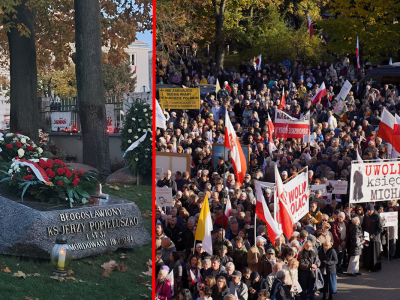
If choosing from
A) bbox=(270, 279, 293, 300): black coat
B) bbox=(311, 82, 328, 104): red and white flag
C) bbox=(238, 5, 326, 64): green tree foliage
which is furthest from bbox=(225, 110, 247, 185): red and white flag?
bbox=(238, 5, 326, 64): green tree foliage

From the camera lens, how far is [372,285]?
12414 mm

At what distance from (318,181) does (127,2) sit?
10.2m

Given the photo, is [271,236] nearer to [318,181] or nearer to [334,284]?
[334,284]

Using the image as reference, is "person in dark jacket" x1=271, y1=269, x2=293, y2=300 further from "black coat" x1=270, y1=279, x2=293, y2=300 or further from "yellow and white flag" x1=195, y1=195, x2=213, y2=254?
"yellow and white flag" x1=195, y1=195, x2=213, y2=254

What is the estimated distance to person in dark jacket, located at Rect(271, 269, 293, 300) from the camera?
9.18m

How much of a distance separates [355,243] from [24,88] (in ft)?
31.7

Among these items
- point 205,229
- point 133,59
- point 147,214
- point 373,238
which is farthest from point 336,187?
point 133,59

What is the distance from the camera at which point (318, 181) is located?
13.9 metres

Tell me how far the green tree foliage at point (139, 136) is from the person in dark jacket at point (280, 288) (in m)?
5.14

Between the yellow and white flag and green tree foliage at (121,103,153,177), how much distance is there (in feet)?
16.5

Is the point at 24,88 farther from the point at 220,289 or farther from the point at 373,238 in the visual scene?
the point at 373,238

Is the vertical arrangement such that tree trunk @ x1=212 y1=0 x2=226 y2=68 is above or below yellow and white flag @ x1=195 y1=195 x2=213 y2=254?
above

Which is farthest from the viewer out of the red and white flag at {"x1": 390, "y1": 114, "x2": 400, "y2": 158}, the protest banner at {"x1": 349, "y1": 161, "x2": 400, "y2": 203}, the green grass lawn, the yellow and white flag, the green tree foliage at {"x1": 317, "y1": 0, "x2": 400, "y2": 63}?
the green tree foliage at {"x1": 317, "y1": 0, "x2": 400, "y2": 63}

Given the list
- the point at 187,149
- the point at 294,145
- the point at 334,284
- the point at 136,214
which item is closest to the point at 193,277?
the point at 334,284
